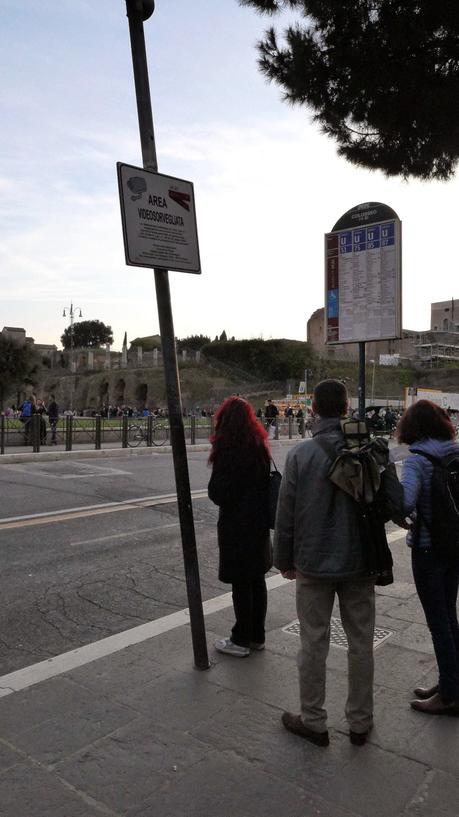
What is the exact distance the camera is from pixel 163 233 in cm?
328

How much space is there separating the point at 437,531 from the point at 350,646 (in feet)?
2.24

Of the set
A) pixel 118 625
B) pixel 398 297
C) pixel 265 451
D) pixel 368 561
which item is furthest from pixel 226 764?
pixel 398 297

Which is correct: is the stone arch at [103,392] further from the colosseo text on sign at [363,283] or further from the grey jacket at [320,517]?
the grey jacket at [320,517]

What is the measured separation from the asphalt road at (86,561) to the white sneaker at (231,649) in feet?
2.86

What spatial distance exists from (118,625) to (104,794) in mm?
2016

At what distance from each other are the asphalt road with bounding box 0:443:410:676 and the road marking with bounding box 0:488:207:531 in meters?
0.01

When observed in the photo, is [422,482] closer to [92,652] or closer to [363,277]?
[363,277]

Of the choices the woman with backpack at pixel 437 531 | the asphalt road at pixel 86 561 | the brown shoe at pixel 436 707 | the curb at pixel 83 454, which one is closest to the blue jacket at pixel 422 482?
the woman with backpack at pixel 437 531

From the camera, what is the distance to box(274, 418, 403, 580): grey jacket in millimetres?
2648

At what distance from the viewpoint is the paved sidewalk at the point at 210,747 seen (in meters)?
2.27

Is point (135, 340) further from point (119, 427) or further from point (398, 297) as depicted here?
point (398, 297)

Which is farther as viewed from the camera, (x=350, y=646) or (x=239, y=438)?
(x=239, y=438)

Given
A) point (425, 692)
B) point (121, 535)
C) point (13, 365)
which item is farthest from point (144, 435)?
point (13, 365)

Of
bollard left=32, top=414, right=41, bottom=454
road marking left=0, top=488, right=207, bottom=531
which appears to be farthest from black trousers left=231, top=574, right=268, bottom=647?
bollard left=32, top=414, right=41, bottom=454
